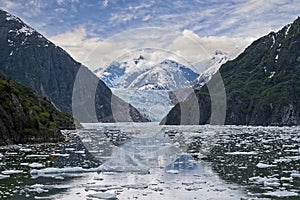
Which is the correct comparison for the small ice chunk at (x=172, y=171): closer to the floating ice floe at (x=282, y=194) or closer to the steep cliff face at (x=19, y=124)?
the floating ice floe at (x=282, y=194)

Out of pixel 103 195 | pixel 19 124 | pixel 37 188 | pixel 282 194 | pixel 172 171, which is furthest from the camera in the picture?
pixel 19 124

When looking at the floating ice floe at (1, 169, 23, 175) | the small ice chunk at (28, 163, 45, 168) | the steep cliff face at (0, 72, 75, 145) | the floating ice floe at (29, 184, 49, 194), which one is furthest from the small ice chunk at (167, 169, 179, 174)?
the steep cliff face at (0, 72, 75, 145)

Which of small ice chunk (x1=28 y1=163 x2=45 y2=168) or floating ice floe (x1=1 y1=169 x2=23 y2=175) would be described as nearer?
floating ice floe (x1=1 y1=169 x2=23 y2=175)

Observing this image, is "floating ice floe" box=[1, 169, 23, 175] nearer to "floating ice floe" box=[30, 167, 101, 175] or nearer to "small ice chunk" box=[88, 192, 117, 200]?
"floating ice floe" box=[30, 167, 101, 175]

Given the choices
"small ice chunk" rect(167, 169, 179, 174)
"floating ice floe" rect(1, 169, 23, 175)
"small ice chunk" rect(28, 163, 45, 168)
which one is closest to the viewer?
"floating ice floe" rect(1, 169, 23, 175)

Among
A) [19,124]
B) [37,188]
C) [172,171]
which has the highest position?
[19,124]

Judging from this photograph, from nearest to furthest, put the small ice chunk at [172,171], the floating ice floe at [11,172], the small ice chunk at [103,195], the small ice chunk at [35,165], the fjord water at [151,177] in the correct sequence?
1. the small ice chunk at [103,195]
2. the fjord water at [151,177]
3. the floating ice floe at [11,172]
4. the small ice chunk at [172,171]
5. the small ice chunk at [35,165]

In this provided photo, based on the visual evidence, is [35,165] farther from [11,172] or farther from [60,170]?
[11,172]

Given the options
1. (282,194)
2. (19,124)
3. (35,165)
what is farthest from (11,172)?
(19,124)

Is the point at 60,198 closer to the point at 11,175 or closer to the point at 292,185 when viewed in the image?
the point at 11,175

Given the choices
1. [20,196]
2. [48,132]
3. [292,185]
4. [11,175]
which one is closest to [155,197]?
[20,196]

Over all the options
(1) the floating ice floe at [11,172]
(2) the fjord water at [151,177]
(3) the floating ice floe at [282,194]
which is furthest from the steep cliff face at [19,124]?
(3) the floating ice floe at [282,194]
